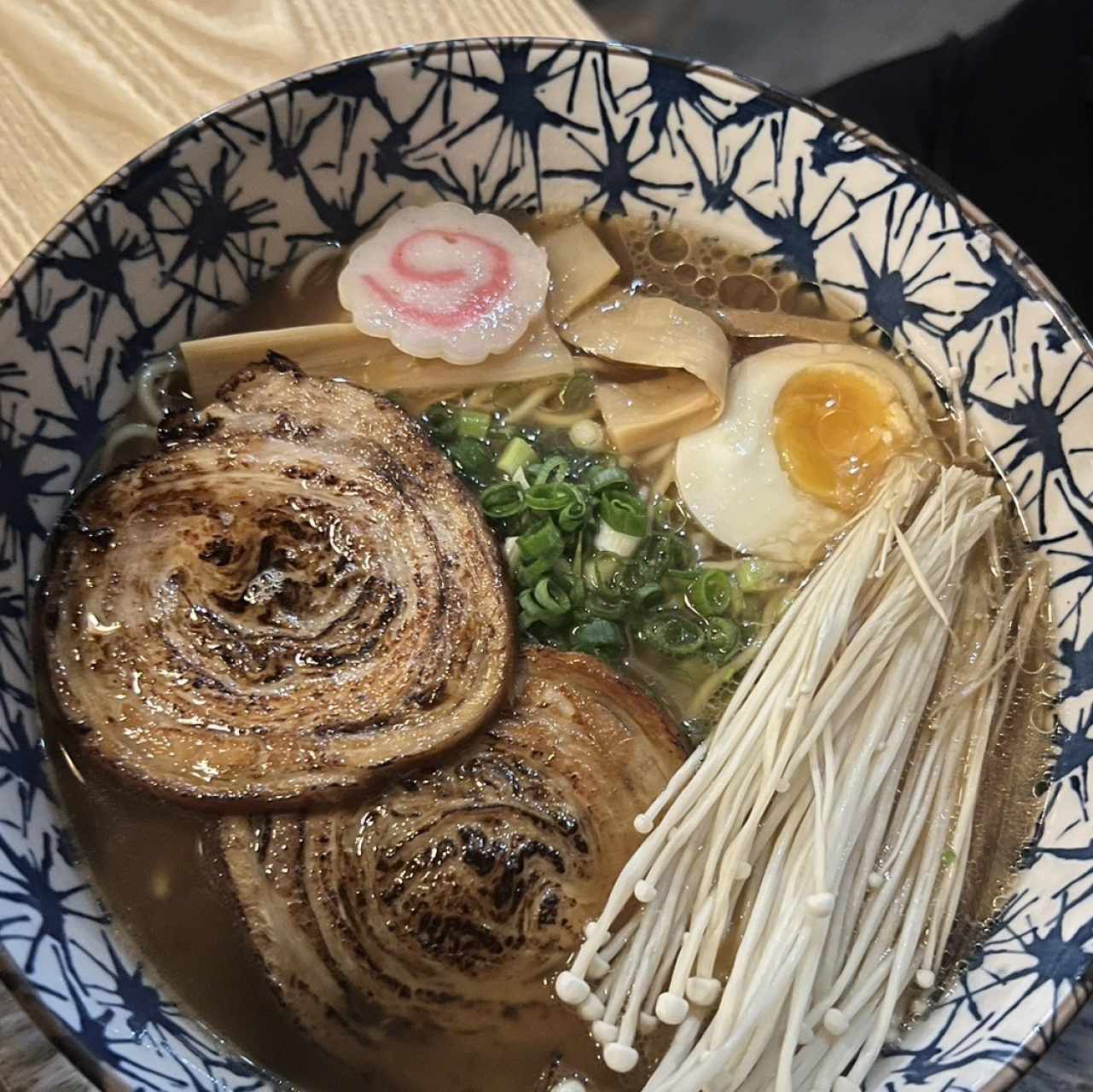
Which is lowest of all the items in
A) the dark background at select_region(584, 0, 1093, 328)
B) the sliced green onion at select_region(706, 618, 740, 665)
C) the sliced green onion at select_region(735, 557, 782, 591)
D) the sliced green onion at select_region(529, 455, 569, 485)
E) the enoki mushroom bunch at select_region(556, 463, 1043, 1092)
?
the enoki mushroom bunch at select_region(556, 463, 1043, 1092)

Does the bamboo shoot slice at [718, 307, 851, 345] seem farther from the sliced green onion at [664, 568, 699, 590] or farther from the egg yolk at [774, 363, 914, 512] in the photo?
the sliced green onion at [664, 568, 699, 590]

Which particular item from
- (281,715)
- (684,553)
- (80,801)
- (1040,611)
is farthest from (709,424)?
(80,801)

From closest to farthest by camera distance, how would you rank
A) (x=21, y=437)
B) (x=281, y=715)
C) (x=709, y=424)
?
(x=281, y=715) < (x=21, y=437) < (x=709, y=424)

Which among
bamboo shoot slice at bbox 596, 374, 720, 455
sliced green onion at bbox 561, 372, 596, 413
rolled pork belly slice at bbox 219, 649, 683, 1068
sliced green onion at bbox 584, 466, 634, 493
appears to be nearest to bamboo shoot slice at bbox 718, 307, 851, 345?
bamboo shoot slice at bbox 596, 374, 720, 455

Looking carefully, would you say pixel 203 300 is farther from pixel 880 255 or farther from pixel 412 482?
pixel 880 255

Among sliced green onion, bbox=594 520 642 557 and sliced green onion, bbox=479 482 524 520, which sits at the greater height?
sliced green onion, bbox=479 482 524 520

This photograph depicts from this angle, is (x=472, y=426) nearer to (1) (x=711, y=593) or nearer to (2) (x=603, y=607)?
(2) (x=603, y=607)
